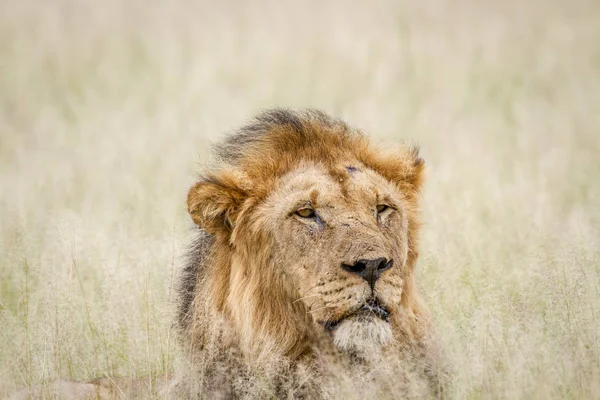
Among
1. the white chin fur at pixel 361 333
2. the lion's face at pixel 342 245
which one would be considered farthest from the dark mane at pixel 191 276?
the white chin fur at pixel 361 333

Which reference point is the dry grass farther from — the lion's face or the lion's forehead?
the lion's forehead

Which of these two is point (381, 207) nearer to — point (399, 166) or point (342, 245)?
point (399, 166)

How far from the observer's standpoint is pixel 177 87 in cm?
1512

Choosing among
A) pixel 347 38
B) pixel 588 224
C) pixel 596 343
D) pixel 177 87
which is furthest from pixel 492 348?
pixel 347 38

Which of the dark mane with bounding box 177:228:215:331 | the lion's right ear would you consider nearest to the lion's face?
the lion's right ear

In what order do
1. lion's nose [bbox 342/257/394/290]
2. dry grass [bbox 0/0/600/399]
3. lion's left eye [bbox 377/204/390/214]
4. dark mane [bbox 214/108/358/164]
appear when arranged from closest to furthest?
lion's nose [bbox 342/257/394/290]
lion's left eye [bbox 377/204/390/214]
dark mane [bbox 214/108/358/164]
dry grass [bbox 0/0/600/399]

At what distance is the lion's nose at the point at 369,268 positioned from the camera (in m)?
4.50

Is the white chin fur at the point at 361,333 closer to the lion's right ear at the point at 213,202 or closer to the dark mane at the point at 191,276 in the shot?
the lion's right ear at the point at 213,202

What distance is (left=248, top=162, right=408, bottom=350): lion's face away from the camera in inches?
178

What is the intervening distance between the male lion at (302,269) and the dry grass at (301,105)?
45cm

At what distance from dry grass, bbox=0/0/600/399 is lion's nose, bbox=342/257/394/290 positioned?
618 millimetres

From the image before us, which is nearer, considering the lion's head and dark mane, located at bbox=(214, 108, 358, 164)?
the lion's head

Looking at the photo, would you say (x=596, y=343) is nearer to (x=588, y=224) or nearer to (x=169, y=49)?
(x=588, y=224)

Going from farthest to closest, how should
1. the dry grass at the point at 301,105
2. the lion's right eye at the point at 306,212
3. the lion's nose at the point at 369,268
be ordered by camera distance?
1. the dry grass at the point at 301,105
2. the lion's right eye at the point at 306,212
3. the lion's nose at the point at 369,268
